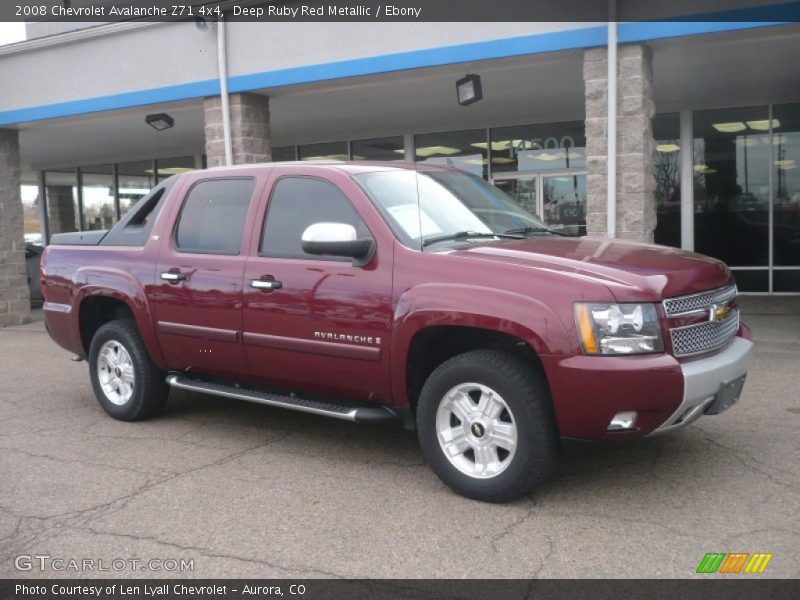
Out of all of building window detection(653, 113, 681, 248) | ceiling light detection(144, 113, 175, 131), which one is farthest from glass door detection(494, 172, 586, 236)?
ceiling light detection(144, 113, 175, 131)

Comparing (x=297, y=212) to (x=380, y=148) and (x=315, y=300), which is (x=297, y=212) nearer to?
(x=315, y=300)

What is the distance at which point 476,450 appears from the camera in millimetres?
4215

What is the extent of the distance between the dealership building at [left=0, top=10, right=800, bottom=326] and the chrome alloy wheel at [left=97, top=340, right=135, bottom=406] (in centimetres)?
493

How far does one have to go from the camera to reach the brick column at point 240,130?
34.5 feet

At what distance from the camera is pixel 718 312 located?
4324mm

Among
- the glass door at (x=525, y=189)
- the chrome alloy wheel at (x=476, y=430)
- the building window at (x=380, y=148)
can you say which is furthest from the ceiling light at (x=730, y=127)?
the chrome alloy wheel at (x=476, y=430)

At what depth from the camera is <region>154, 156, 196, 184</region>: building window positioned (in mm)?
20031

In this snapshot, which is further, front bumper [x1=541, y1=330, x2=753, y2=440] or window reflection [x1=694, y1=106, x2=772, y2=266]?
window reflection [x1=694, y1=106, x2=772, y2=266]

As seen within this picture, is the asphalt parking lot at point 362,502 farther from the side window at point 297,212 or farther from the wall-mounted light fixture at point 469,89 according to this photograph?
the wall-mounted light fixture at point 469,89

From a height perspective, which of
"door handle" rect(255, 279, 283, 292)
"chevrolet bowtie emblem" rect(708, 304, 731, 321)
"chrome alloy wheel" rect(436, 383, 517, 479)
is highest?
"door handle" rect(255, 279, 283, 292)

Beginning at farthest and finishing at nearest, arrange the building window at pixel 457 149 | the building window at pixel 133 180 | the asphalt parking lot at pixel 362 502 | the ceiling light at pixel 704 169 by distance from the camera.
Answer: the building window at pixel 133 180, the building window at pixel 457 149, the ceiling light at pixel 704 169, the asphalt parking lot at pixel 362 502

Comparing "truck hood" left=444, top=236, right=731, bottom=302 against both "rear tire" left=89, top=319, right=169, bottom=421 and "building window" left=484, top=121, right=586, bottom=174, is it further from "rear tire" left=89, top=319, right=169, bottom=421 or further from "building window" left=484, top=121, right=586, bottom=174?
"building window" left=484, top=121, right=586, bottom=174

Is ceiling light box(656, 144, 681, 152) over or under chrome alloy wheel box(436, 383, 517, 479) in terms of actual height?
over

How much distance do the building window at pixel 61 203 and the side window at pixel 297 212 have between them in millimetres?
19465
